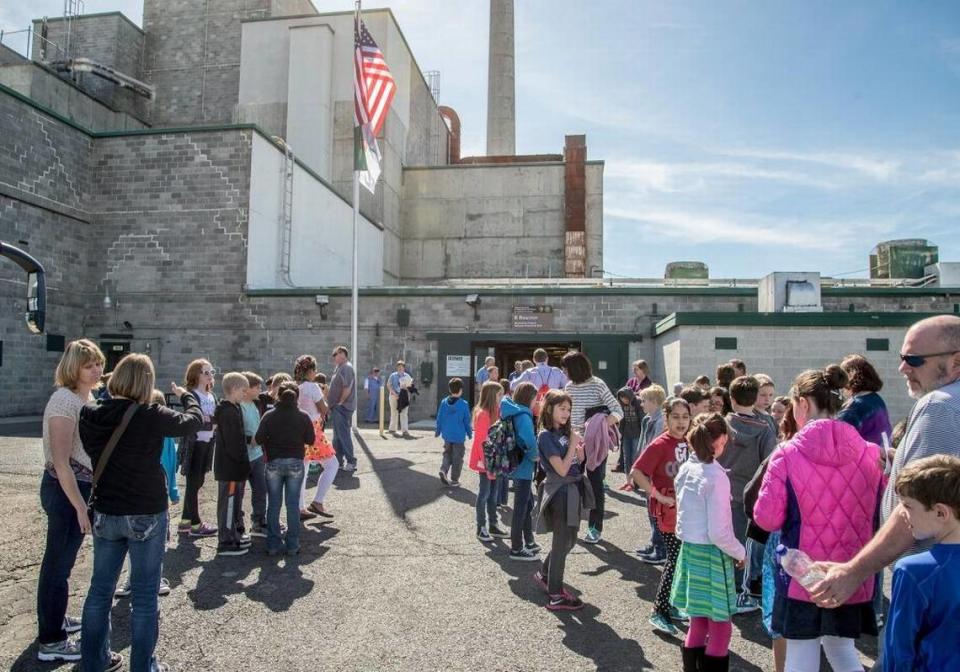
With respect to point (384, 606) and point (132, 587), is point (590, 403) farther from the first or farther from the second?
point (132, 587)

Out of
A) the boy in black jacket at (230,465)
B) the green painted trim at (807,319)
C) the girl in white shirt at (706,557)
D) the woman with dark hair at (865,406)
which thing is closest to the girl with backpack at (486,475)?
the boy in black jacket at (230,465)

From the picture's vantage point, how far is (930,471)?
2201 millimetres

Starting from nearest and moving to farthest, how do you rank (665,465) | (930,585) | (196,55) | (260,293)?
(930,585)
(665,465)
(260,293)
(196,55)

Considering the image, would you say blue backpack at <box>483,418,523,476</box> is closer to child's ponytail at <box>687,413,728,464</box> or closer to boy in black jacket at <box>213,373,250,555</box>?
boy in black jacket at <box>213,373,250,555</box>

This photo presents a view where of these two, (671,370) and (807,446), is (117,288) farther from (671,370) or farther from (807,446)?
(807,446)

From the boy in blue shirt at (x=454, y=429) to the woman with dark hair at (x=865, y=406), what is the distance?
20.0 feet

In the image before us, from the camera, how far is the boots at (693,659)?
3.75 meters

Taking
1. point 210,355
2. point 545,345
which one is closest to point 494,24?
point 545,345

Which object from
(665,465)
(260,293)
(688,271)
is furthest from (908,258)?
(665,465)

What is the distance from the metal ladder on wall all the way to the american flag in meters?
5.64

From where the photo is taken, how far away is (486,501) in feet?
23.9

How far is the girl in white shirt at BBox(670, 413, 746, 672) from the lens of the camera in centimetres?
370

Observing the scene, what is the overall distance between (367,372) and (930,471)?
18.7m

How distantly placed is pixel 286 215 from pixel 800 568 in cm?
2155
